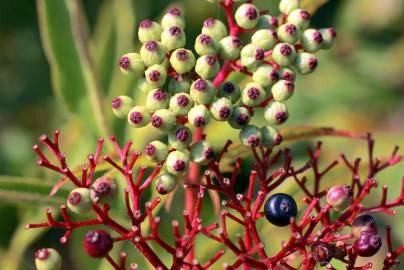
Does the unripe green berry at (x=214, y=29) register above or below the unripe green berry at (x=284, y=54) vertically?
above

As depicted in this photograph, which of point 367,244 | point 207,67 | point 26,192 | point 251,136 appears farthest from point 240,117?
point 26,192

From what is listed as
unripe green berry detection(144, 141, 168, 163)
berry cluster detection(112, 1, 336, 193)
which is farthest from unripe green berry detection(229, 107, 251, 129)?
unripe green berry detection(144, 141, 168, 163)

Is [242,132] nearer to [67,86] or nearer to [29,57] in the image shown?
[67,86]

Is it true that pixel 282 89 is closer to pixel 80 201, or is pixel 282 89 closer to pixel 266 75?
pixel 266 75

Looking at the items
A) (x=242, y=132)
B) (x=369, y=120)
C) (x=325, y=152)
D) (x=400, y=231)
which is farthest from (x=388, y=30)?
(x=242, y=132)

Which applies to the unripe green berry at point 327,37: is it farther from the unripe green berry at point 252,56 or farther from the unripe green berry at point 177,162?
the unripe green berry at point 177,162

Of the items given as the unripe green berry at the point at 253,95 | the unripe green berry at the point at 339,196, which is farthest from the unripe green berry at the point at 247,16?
the unripe green berry at the point at 339,196

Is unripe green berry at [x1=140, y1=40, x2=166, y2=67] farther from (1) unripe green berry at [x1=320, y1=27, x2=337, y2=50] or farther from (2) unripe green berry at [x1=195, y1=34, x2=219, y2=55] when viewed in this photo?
(1) unripe green berry at [x1=320, y1=27, x2=337, y2=50]
